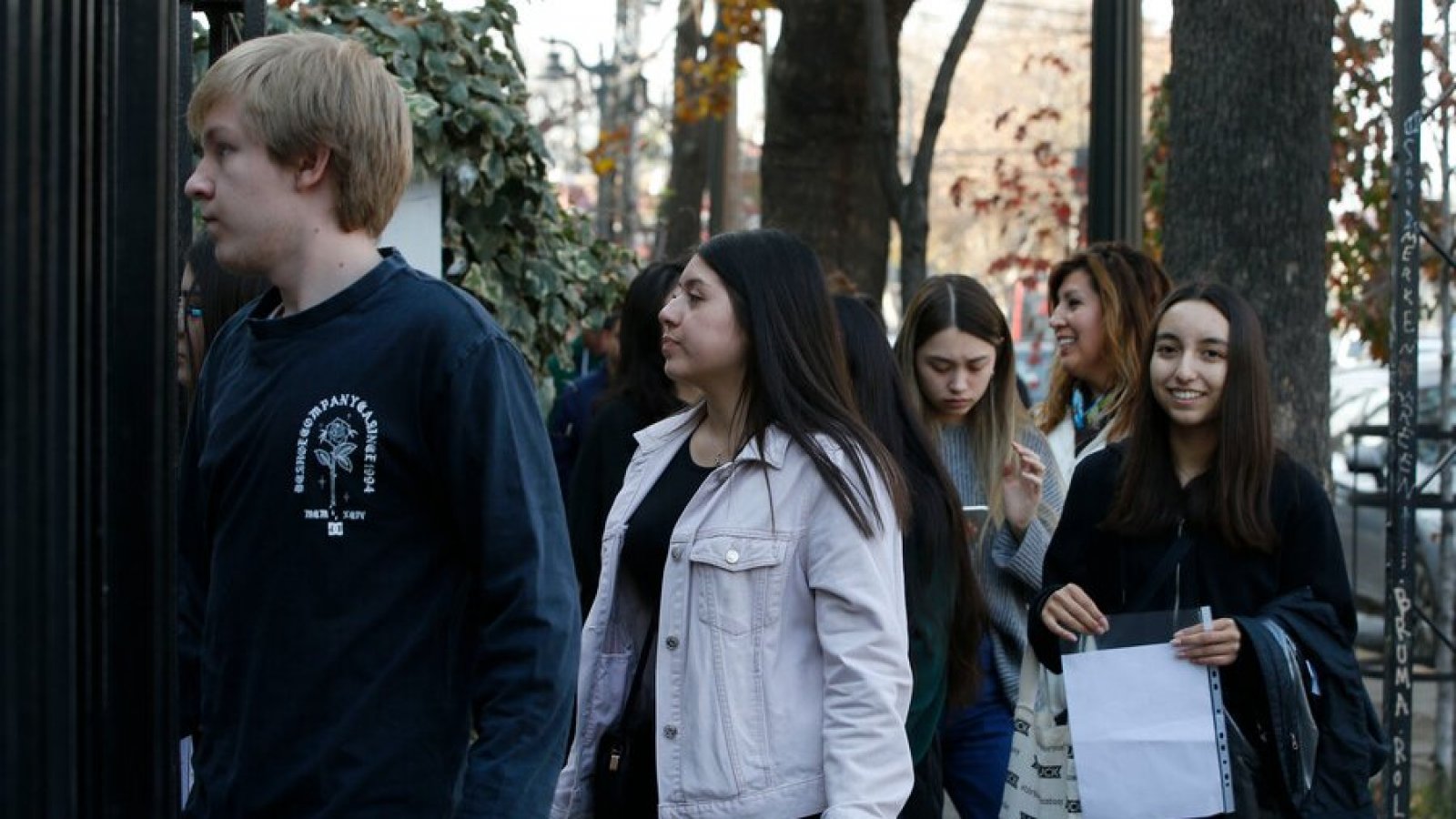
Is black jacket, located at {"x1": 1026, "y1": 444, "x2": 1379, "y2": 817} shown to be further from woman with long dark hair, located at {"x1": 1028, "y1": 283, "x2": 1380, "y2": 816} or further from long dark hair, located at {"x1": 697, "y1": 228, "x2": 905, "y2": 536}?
long dark hair, located at {"x1": 697, "y1": 228, "x2": 905, "y2": 536}

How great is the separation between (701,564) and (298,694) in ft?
3.68

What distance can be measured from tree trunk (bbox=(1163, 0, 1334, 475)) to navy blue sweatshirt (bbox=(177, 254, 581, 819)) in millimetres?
4587

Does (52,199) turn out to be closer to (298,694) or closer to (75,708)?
(75,708)

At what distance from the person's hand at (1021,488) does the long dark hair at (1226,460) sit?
69cm

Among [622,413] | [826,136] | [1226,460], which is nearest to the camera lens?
[1226,460]

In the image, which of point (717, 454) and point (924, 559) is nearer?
point (717, 454)

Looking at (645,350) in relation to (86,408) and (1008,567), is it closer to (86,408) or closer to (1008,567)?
(1008,567)

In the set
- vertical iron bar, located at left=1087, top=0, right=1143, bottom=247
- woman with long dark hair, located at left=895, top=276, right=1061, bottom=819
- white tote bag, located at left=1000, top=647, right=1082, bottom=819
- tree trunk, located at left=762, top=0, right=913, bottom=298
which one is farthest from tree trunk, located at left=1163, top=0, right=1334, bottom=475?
tree trunk, located at left=762, top=0, right=913, bottom=298

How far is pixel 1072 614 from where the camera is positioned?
14.8 feet

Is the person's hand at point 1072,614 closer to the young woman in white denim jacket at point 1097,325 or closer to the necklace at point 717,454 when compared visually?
the necklace at point 717,454

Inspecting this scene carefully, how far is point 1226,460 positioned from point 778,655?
138 centimetres

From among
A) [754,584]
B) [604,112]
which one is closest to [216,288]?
[754,584]

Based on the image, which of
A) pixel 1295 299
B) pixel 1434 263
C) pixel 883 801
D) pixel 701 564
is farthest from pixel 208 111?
pixel 1434 263

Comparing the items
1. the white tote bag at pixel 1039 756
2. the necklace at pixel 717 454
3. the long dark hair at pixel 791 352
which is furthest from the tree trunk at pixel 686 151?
the long dark hair at pixel 791 352
